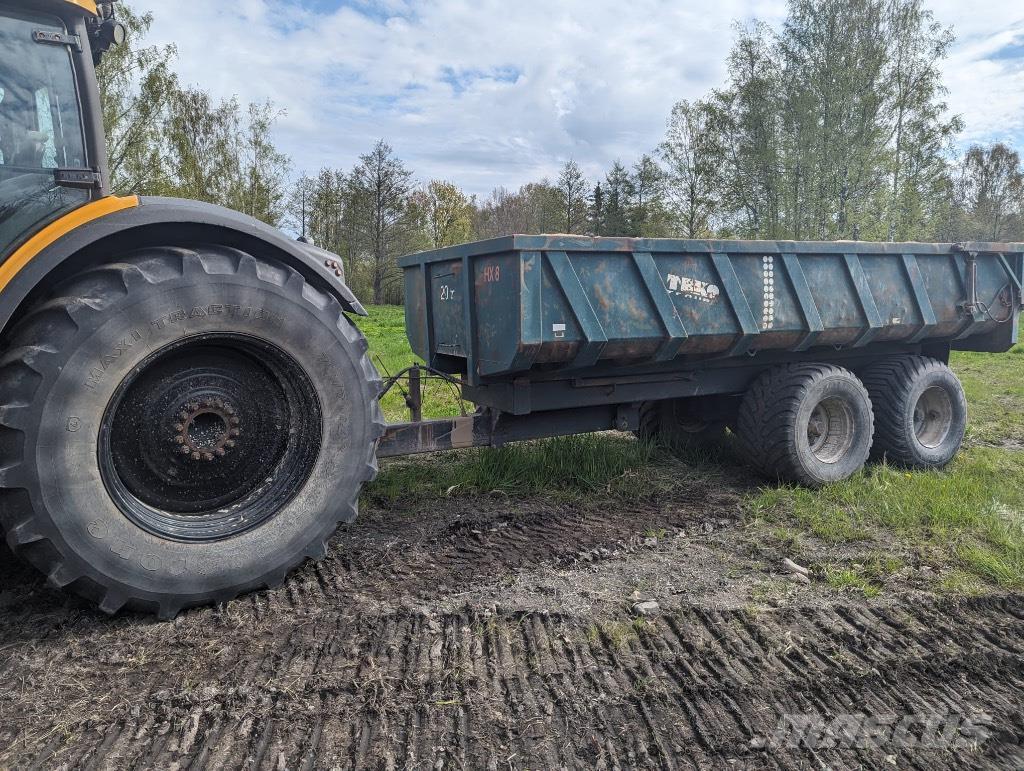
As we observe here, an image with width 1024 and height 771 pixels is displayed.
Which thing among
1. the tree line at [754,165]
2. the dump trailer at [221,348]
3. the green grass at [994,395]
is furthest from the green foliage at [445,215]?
the dump trailer at [221,348]

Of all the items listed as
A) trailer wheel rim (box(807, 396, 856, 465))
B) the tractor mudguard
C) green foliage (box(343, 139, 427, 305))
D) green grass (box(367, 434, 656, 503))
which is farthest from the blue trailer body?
green foliage (box(343, 139, 427, 305))

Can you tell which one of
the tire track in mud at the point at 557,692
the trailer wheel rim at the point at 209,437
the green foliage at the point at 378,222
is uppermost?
the green foliage at the point at 378,222

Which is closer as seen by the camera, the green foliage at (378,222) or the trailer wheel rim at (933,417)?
the trailer wheel rim at (933,417)

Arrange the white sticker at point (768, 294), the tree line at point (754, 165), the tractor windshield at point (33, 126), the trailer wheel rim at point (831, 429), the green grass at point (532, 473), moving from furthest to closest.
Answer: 1. the tree line at point (754, 165)
2. the trailer wheel rim at point (831, 429)
3. the green grass at point (532, 473)
4. the white sticker at point (768, 294)
5. the tractor windshield at point (33, 126)

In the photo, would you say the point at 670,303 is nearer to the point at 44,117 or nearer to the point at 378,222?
the point at 44,117

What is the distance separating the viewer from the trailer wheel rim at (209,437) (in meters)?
2.90

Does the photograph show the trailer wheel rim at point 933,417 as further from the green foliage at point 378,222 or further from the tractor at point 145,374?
the green foliage at point 378,222

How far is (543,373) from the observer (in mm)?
4324

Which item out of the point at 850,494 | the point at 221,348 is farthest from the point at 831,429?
the point at 221,348

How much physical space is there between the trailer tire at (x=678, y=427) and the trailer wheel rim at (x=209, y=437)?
3387 millimetres

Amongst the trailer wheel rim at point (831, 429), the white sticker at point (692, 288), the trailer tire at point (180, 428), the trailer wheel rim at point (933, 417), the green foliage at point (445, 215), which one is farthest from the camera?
the green foliage at point (445, 215)

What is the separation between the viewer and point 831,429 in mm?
5344

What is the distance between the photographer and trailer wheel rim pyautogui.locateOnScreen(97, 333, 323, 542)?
2898 millimetres

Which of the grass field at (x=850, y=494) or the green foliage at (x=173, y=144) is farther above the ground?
the green foliage at (x=173, y=144)
